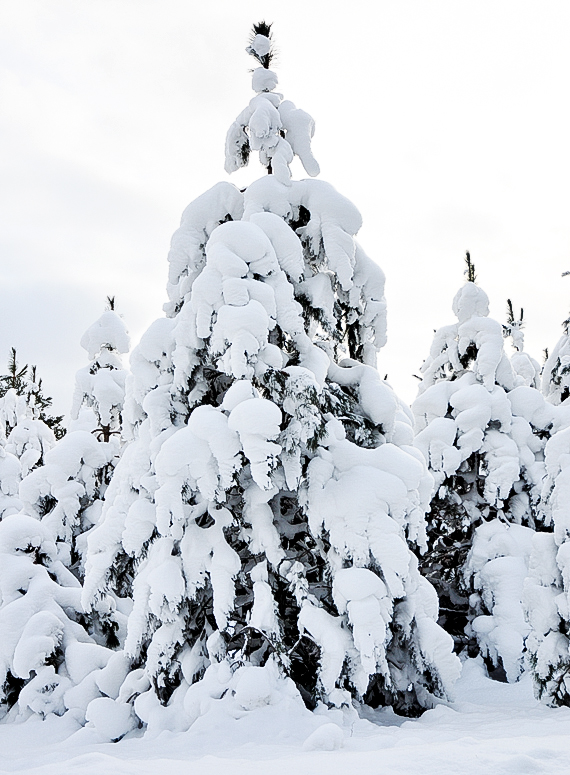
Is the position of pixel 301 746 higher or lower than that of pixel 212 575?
lower

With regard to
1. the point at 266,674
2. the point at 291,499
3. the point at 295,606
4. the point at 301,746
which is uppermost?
the point at 291,499

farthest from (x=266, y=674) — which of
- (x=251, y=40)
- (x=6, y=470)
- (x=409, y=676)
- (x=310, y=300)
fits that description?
(x=6, y=470)

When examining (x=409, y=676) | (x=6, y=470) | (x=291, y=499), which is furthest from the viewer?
(x=6, y=470)

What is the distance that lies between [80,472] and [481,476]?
296 inches

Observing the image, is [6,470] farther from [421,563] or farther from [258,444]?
[258,444]

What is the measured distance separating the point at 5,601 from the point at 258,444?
524cm

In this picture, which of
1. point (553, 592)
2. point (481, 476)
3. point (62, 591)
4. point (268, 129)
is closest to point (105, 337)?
point (62, 591)

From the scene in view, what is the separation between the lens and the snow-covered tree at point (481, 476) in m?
10.6

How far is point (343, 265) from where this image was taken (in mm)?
8031

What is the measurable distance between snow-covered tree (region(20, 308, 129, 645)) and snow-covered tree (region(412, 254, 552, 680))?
20.2ft

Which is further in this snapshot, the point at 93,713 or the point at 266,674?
the point at 93,713

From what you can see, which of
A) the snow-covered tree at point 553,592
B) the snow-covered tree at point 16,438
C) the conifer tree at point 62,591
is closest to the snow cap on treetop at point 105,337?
the conifer tree at point 62,591

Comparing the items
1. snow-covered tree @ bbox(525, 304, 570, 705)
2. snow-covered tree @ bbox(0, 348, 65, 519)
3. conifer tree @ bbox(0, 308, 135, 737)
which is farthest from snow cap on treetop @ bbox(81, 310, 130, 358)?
snow-covered tree @ bbox(525, 304, 570, 705)

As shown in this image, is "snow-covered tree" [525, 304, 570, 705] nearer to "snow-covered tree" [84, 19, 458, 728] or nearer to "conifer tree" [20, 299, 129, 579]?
"snow-covered tree" [84, 19, 458, 728]
